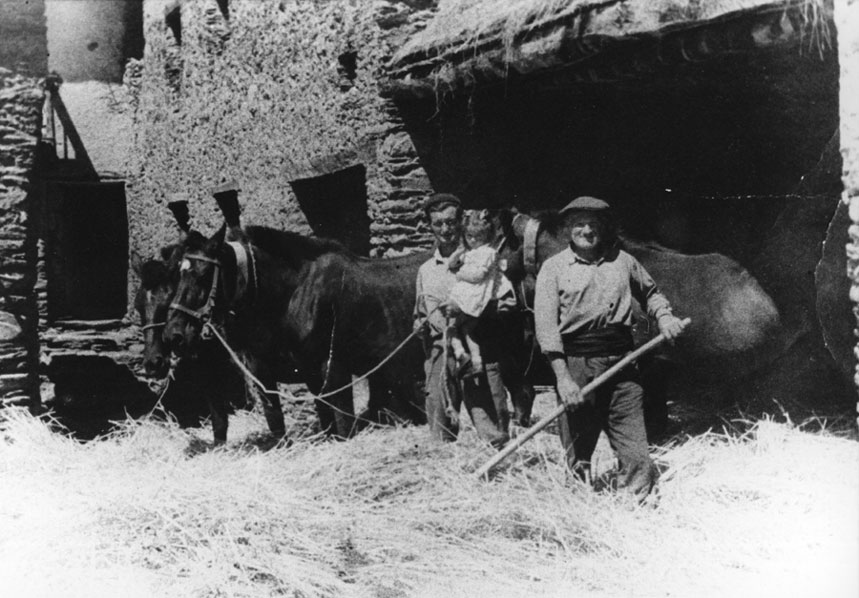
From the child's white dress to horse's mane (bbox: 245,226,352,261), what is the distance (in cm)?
166

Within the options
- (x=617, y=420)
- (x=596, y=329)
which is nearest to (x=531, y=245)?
(x=596, y=329)

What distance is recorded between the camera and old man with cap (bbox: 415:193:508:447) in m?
5.05

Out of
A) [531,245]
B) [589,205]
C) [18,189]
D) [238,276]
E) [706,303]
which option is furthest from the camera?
[18,189]

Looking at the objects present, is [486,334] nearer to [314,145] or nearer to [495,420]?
[495,420]

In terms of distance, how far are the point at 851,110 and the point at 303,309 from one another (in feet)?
12.5

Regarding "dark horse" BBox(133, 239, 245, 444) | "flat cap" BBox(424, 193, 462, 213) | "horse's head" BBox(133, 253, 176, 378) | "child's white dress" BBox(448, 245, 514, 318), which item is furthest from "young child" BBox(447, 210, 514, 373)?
"horse's head" BBox(133, 253, 176, 378)

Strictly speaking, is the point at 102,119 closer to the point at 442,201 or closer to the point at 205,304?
the point at 205,304

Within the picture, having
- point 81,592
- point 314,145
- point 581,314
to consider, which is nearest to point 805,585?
point 581,314

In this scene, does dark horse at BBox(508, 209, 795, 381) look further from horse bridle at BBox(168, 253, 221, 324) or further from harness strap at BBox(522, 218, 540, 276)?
horse bridle at BBox(168, 253, 221, 324)

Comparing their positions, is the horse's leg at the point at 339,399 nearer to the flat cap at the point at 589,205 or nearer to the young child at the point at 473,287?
the young child at the point at 473,287

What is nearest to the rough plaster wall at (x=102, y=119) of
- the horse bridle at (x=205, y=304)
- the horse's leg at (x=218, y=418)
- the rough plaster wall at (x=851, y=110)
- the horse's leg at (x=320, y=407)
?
the horse's leg at (x=218, y=418)

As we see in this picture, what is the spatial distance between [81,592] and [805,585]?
298 cm

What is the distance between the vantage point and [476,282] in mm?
4895

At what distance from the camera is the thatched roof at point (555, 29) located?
411cm
